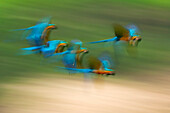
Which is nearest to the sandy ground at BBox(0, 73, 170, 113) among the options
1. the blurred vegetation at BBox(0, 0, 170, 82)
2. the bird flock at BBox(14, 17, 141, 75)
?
the blurred vegetation at BBox(0, 0, 170, 82)

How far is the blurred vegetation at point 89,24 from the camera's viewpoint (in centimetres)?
93

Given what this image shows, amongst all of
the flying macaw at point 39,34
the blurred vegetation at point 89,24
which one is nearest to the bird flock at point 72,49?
the flying macaw at point 39,34

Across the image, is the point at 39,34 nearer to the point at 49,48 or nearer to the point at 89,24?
the point at 49,48

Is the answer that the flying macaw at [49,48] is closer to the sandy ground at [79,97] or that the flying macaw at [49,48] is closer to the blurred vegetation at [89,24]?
the sandy ground at [79,97]

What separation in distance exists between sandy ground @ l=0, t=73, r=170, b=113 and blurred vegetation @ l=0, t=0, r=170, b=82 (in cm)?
6

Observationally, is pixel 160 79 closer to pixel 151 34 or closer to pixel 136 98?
pixel 136 98

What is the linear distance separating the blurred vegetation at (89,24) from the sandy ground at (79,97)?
0.21ft

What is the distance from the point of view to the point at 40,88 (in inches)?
31.9

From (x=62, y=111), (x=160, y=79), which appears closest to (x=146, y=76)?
(x=160, y=79)

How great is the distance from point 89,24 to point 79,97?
0.55m

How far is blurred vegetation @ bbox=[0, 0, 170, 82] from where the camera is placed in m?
0.93

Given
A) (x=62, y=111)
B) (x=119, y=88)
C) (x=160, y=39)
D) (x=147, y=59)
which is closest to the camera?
(x=62, y=111)

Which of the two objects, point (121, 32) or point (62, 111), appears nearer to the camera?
point (121, 32)

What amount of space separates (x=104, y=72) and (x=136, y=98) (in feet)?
1.78
